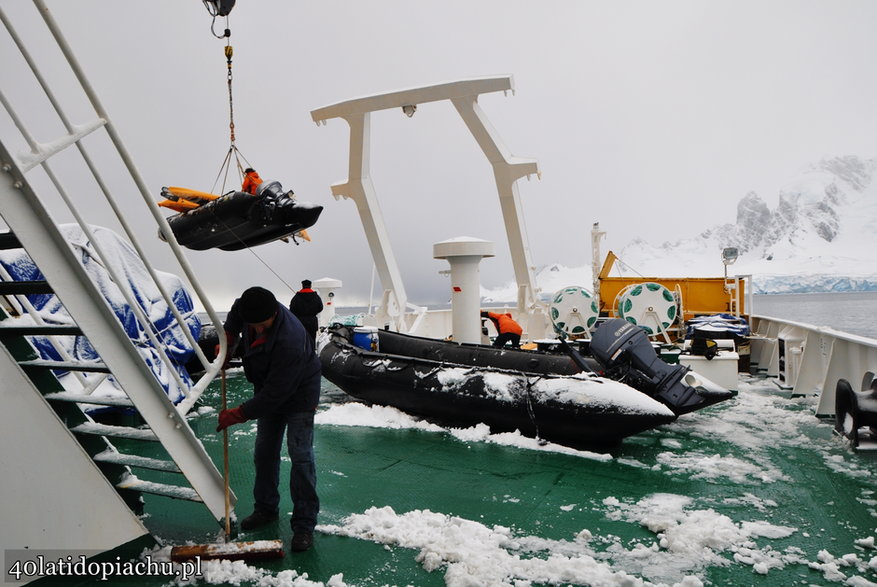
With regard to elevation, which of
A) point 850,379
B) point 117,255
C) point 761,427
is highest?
point 117,255

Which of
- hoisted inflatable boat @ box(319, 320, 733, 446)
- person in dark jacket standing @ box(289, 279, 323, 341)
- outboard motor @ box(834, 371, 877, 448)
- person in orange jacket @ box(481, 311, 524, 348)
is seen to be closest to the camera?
outboard motor @ box(834, 371, 877, 448)

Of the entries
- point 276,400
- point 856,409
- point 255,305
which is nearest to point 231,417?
point 276,400

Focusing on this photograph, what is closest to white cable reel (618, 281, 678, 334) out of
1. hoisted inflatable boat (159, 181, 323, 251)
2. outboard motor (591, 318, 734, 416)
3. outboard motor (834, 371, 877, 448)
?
outboard motor (591, 318, 734, 416)

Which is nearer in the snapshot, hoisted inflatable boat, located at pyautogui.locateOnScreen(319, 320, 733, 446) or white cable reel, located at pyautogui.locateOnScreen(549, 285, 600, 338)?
hoisted inflatable boat, located at pyautogui.locateOnScreen(319, 320, 733, 446)

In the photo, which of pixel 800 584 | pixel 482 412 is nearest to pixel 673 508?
pixel 800 584

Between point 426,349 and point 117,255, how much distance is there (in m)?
3.92

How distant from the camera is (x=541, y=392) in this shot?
4.99m

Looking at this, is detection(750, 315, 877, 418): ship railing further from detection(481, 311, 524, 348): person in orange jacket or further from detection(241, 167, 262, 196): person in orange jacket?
detection(241, 167, 262, 196): person in orange jacket

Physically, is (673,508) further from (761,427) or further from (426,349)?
(426,349)

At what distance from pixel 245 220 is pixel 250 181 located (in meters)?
0.49

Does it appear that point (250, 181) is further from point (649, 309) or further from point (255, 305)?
point (649, 309)

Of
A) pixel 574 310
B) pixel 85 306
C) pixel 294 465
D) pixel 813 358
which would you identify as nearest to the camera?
pixel 85 306

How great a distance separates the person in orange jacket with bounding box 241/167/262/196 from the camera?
190 inches

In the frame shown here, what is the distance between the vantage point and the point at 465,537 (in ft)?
9.68
